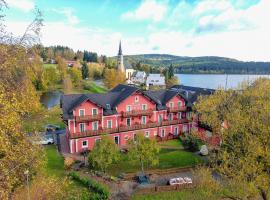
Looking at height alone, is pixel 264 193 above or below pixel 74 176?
above

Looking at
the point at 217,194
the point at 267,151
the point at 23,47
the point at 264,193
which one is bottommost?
the point at 217,194

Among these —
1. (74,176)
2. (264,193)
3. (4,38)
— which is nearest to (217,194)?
(264,193)

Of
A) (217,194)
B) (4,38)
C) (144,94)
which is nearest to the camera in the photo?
(4,38)

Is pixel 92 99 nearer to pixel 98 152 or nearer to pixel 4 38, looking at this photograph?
pixel 98 152

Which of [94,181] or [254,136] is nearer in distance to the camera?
[254,136]

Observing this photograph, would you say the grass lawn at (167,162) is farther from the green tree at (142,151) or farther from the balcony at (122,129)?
the balcony at (122,129)

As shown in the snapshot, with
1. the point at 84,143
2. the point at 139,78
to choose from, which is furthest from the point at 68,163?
the point at 139,78

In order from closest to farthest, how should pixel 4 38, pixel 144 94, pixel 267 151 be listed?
pixel 4 38
pixel 267 151
pixel 144 94

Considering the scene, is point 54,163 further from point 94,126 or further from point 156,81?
point 156,81
